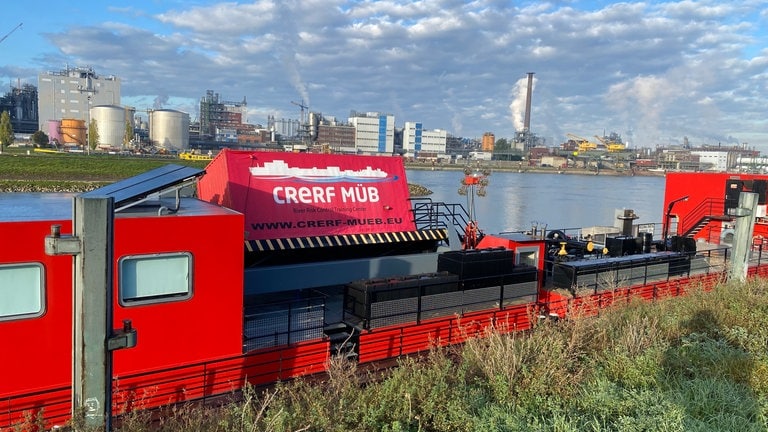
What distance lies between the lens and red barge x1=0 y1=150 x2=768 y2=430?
6.11 metres

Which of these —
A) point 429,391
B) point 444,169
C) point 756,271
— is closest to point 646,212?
point 756,271

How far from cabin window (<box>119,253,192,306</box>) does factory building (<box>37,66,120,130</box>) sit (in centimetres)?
16321

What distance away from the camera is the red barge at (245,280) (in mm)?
6109

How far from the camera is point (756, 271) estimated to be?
16.6 m

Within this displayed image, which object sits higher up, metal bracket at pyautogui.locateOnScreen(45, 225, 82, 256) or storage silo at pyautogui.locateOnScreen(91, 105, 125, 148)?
storage silo at pyautogui.locateOnScreen(91, 105, 125, 148)

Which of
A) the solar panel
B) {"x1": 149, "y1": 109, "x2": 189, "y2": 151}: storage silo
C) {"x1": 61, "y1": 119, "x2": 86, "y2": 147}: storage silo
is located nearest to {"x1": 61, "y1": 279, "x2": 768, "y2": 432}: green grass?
the solar panel

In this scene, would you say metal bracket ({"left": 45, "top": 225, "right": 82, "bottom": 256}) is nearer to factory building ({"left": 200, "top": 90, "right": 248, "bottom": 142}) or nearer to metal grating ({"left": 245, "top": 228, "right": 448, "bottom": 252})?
metal grating ({"left": 245, "top": 228, "right": 448, "bottom": 252})

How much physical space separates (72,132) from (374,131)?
7887cm

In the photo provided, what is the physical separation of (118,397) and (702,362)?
26.0 feet

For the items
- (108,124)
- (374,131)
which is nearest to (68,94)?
(108,124)

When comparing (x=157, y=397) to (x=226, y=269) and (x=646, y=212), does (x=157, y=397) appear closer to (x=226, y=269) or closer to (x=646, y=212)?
(x=226, y=269)

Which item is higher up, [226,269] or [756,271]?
[226,269]

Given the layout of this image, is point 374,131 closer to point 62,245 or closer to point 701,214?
point 701,214

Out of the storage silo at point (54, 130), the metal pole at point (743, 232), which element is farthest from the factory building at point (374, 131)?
the metal pole at point (743, 232)
